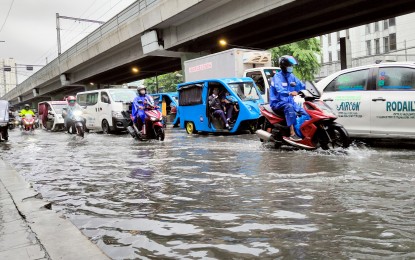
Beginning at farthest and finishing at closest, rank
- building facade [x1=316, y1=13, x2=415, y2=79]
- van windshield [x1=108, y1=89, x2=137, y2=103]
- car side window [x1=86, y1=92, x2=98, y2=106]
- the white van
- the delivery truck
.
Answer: building facade [x1=316, y1=13, x2=415, y2=79] < car side window [x1=86, y1=92, x2=98, y2=106] < van windshield [x1=108, y1=89, x2=137, y2=103] < the white van < the delivery truck

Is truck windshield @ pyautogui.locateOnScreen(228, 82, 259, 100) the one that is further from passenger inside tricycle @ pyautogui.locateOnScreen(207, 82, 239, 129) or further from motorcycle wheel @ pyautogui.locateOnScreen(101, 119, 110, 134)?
motorcycle wheel @ pyautogui.locateOnScreen(101, 119, 110, 134)

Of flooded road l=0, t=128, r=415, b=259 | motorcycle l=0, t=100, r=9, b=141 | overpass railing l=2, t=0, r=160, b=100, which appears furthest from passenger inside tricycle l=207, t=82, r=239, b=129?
overpass railing l=2, t=0, r=160, b=100

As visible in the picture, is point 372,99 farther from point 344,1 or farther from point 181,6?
point 181,6

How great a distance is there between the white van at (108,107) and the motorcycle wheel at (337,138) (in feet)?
34.5

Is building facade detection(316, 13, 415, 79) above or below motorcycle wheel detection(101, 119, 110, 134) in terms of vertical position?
above

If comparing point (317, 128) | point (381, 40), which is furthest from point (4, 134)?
point (381, 40)

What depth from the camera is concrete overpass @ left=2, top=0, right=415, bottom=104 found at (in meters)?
18.3

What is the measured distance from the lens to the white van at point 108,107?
16.6m

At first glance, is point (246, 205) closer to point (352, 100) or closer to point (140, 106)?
point (352, 100)

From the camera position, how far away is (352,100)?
25.3 feet

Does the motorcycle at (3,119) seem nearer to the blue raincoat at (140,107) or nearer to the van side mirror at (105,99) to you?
the van side mirror at (105,99)

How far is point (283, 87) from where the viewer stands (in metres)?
7.81

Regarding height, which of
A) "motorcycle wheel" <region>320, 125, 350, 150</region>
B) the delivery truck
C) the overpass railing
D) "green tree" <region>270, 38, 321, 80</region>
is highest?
the overpass railing

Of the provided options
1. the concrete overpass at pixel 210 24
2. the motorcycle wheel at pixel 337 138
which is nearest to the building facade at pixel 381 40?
the concrete overpass at pixel 210 24
